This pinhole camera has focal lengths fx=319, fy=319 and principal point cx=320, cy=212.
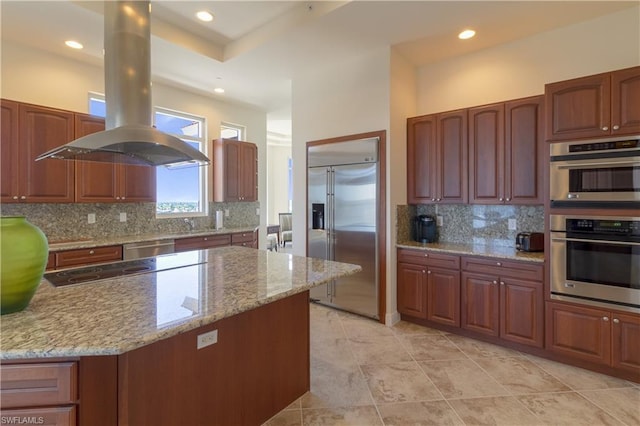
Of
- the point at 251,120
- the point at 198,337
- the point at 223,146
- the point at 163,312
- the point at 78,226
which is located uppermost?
the point at 251,120

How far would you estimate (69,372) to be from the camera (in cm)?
116

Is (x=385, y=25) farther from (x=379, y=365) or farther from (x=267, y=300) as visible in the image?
(x=379, y=365)

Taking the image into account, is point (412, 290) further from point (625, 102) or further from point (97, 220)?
point (97, 220)

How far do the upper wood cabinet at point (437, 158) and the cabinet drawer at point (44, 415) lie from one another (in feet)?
11.2

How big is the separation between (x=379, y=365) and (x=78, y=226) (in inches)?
146

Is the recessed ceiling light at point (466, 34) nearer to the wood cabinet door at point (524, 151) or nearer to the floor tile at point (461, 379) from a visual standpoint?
the wood cabinet door at point (524, 151)

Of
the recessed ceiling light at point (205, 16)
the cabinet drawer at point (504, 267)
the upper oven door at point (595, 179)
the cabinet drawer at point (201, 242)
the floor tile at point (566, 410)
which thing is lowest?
the floor tile at point (566, 410)

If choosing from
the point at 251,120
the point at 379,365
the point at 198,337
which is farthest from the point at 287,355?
the point at 251,120

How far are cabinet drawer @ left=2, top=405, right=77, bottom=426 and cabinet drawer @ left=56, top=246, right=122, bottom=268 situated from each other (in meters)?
2.41

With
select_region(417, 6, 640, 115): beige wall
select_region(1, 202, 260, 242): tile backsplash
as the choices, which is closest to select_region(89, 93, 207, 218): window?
select_region(1, 202, 260, 242): tile backsplash

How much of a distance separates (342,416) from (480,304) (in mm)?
1804

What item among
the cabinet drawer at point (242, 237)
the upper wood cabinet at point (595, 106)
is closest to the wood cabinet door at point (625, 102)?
the upper wood cabinet at point (595, 106)

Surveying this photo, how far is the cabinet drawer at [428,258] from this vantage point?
10.7 feet

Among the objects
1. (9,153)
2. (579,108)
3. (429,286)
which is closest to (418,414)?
(429,286)
